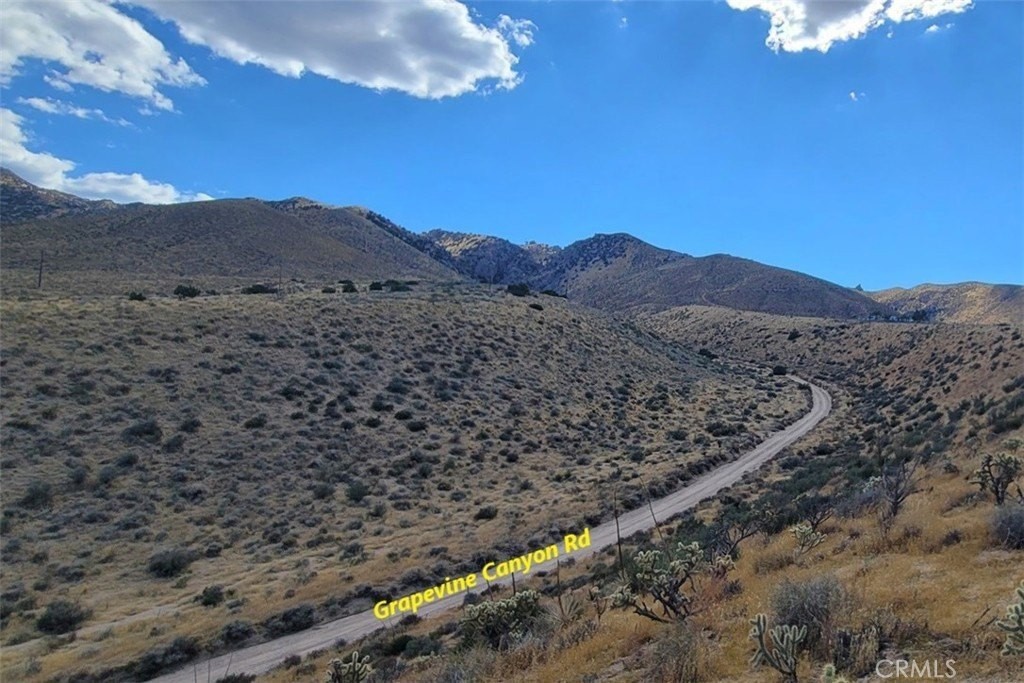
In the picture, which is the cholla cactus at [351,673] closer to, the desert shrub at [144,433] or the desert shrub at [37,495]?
the desert shrub at [37,495]

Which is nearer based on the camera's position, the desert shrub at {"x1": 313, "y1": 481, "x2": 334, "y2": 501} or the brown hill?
the desert shrub at {"x1": 313, "y1": 481, "x2": 334, "y2": 501}

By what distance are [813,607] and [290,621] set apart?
1701cm

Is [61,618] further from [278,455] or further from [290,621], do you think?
[278,455]

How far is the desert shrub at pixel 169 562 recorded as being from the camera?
22297mm

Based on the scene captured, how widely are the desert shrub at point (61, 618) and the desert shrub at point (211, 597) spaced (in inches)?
133

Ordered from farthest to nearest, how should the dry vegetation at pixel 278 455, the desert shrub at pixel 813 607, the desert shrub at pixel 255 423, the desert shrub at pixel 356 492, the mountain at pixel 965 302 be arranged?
the mountain at pixel 965 302 < the desert shrub at pixel 255 423 < the desert shrub at pixel 356 492 < the dry vegetation at pixel 278 455 < the desert shrub at pixel 813 607

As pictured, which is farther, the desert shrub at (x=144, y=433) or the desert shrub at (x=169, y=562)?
the desert shrub at (x=144, y=433)

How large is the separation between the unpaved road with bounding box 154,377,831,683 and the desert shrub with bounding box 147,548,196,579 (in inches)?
269

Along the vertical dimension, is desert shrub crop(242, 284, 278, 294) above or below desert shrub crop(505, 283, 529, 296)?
below

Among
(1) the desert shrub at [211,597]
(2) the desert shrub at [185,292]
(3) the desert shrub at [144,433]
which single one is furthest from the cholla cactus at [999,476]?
(2) the desert shrub at [185,292]

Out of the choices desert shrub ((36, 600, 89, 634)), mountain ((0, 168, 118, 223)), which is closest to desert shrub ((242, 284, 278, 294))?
desert shrub ((36, 600, 89, 634))

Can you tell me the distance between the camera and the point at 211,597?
20062mm

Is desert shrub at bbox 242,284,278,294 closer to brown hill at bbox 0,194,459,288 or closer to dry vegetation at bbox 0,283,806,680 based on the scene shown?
dry vegetation at bbox 0,283,806,680

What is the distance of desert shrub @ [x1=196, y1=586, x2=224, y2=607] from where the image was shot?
19.9 meters
